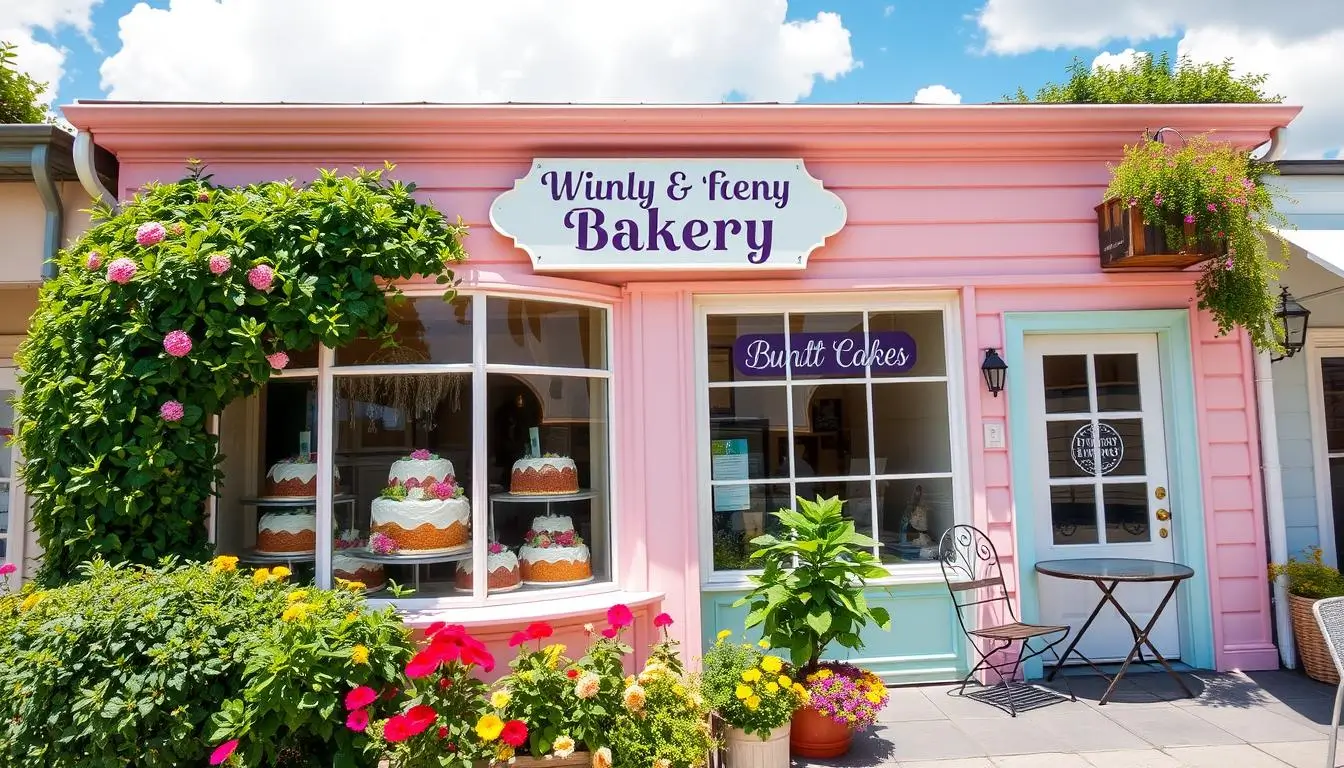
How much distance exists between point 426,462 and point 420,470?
0.19 ft

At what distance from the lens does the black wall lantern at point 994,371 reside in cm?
504

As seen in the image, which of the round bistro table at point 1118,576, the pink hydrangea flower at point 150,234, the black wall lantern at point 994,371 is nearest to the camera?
the pink hydrangea flower at point 150,234

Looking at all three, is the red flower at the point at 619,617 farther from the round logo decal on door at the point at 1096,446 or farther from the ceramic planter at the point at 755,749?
the round logo decal on door at the point at 1096,446

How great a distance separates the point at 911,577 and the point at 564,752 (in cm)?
274

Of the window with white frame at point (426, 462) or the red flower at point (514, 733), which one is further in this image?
the window with white frame at point (426, 462)

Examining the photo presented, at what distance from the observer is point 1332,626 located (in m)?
3.55

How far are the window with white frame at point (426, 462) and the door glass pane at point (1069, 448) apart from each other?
2.99 metres

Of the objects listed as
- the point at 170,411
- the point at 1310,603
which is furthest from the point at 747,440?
the point at 1310,603

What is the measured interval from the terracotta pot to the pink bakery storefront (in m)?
1.06

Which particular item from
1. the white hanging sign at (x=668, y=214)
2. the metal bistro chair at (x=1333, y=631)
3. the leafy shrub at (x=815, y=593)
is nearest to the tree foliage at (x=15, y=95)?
the white hanging sign at (x=668, y=214)

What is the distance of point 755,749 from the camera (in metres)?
3.69

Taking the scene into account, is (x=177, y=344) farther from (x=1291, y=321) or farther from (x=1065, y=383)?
(x=1291, y=321)

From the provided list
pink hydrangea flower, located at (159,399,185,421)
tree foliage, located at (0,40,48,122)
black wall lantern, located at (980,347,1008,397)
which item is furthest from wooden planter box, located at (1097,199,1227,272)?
tree foliage, located at (0,40,48,122)

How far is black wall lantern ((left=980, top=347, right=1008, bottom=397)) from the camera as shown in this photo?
5.04m
